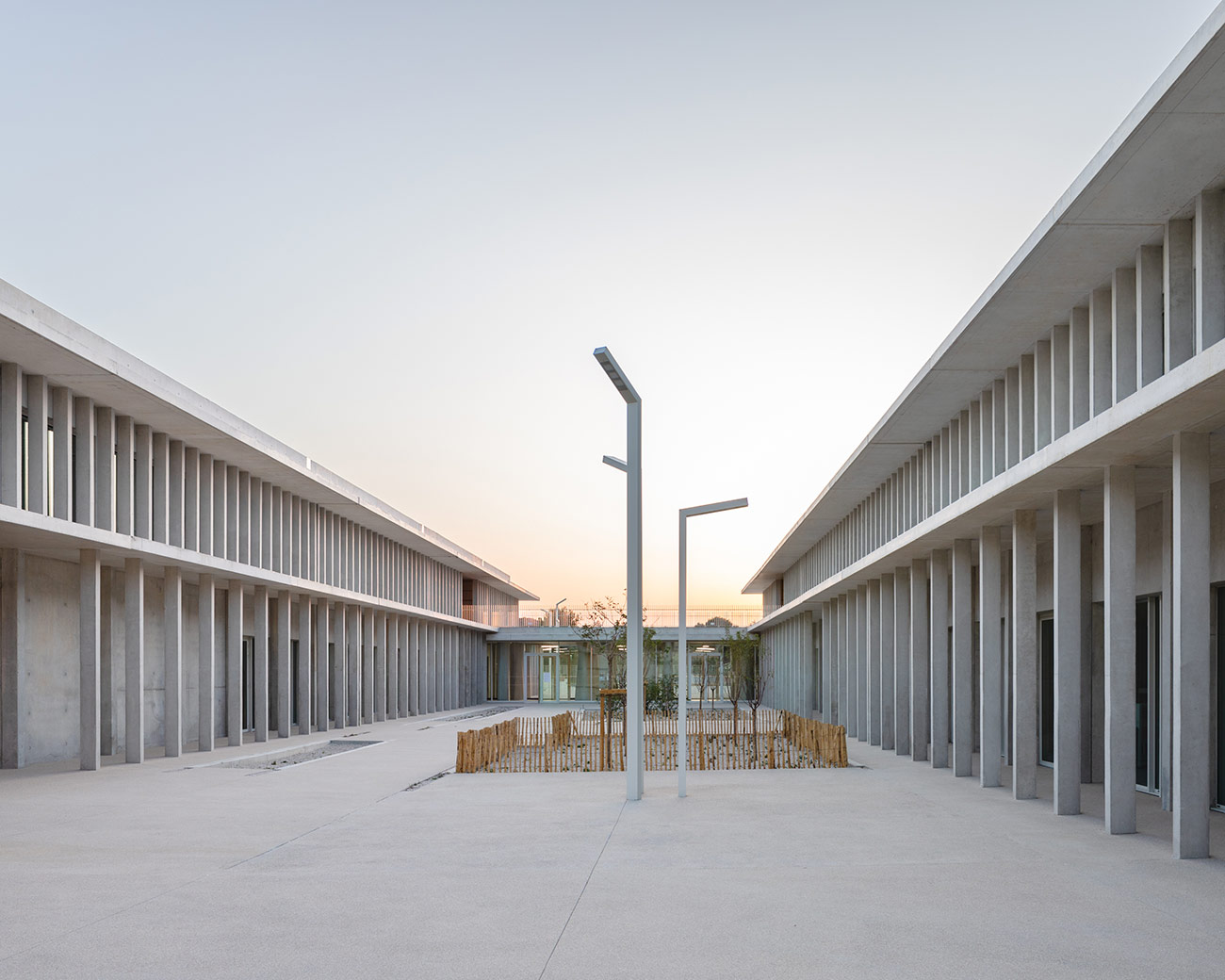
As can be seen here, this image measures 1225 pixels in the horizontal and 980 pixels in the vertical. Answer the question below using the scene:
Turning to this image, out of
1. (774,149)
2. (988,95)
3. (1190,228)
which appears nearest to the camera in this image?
(1190,228)

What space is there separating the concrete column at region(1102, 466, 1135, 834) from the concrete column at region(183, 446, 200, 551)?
64.8 ft

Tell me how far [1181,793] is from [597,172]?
47.5ft

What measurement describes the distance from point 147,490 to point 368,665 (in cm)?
1957

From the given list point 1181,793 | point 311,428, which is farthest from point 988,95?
point 311,428

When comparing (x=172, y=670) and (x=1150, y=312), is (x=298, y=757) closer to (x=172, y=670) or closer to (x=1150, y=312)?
(x=172, y=670)

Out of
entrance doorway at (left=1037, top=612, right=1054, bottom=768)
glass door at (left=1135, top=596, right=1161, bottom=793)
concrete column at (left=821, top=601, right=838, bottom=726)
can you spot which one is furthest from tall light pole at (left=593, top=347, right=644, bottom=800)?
concrete column at (left=821, top=601, right=838, bottom=726)

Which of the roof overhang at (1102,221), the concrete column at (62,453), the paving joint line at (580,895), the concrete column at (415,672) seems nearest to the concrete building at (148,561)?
the concrete column at (62,453)

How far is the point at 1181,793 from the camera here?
11.9 meters

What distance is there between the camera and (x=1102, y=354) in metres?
13.5

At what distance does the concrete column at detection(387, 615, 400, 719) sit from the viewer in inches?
1825

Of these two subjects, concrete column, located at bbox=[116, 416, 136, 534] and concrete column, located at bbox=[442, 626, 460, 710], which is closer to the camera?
concrete column, located at bbox=[116, 416, 136, 534]

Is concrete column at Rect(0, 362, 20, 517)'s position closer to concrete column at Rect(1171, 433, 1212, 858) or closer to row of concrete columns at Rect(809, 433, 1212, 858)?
Answer: row of concrete columns at Rect(809, 433, 1212, 858)

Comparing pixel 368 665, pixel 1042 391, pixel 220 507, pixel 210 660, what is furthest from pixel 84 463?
pixel 368 665

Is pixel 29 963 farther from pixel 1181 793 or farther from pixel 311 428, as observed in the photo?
pixel 311 428
